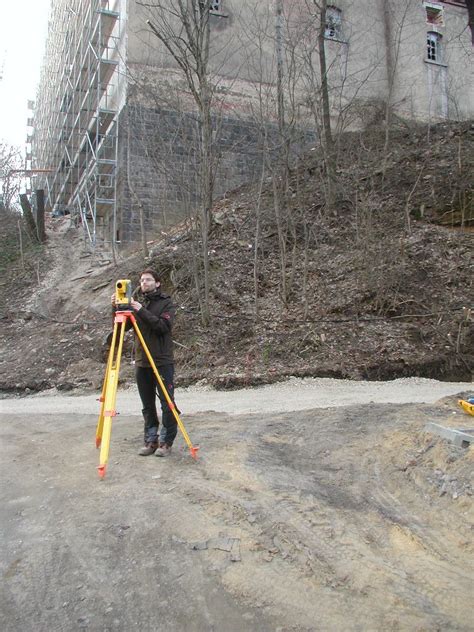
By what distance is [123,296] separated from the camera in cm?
520

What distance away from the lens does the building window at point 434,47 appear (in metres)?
27.4

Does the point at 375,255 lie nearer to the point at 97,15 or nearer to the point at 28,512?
the point at 28,512

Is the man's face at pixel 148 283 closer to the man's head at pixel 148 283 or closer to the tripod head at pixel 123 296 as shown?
the man's head at pixel 148 283

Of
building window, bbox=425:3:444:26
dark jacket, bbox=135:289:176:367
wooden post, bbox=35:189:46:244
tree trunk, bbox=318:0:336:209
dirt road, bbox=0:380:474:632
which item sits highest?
building window, bbox=425:3:444:26

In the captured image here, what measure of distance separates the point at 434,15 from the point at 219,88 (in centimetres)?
1507

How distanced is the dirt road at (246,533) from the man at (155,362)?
23 centimetres

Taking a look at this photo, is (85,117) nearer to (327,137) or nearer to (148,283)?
(327,137)

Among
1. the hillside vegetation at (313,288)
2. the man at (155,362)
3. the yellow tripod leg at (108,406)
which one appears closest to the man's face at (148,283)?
the man at (155,362)

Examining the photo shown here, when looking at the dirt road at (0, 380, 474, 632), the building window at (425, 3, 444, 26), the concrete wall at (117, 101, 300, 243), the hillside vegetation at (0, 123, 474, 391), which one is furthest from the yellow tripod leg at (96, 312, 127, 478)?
the building window at (425, 3, 444, 26)

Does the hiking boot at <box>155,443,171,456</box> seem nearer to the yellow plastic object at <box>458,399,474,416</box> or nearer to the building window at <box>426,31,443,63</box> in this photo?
the yellow plastic object at <box>458,399,474,416</box>

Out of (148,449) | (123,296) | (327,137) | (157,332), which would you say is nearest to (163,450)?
(148,449)

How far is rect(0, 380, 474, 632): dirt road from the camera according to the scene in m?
2.97

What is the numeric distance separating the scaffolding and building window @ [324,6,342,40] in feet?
29.1

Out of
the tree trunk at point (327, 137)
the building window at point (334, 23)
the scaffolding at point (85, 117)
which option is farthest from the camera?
the building window at point (334, 23)
